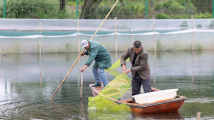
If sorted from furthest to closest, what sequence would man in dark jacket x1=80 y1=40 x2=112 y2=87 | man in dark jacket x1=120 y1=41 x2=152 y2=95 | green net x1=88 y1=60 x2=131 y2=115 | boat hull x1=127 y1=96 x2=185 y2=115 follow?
man in dark jacket x1=80 y1=40 x2=112 y2=87, green net x1=88 y1=60 x2=131 y2=115, man in dark jacket x1=120 y1=41 x2=152 y2=95, boat hull x1=127 y1=96 x2=185 y2=115

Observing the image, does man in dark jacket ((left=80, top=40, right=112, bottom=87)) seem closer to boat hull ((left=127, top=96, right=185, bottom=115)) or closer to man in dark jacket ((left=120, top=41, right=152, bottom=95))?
man in dark jacket ((left=120, top=41, right=152, bottom=95))

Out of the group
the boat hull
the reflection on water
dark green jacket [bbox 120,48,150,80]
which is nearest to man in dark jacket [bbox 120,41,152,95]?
dark green jacket [bbox 120,48,150,80]

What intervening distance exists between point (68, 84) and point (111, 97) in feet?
13.0

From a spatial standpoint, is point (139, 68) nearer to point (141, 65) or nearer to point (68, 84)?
point (141, 65)

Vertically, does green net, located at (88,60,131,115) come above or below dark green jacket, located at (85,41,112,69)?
below

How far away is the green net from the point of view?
35.9 ft

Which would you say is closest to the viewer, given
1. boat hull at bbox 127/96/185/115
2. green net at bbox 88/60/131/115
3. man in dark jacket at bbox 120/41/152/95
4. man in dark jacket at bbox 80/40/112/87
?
boat hull at bbox 127/96/185/115

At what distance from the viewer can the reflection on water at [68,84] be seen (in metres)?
10.7

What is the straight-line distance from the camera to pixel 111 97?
36.6ft

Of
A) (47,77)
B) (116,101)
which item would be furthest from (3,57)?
(116,101)

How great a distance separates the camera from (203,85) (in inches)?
560

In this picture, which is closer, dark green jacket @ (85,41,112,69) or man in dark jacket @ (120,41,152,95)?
man in dark jacket @ (120,41,152,95)

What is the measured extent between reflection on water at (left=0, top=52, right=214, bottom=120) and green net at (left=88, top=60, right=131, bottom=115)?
24cm

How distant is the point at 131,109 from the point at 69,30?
13.0 metres
